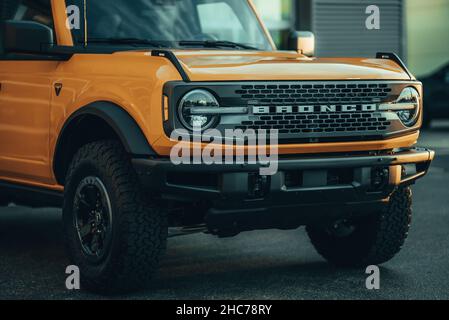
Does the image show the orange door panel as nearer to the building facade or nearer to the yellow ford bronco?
the yellow ford bronco

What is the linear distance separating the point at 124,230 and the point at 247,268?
1395mm

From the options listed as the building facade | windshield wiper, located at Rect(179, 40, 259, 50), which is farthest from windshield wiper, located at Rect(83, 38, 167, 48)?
the building facade

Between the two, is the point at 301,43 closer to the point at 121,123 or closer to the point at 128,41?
the point at 128,41

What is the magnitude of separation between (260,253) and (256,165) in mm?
2023

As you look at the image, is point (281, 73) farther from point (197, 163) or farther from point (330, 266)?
point (330, 266)

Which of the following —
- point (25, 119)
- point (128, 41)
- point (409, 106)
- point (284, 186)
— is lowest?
point (284, 186)

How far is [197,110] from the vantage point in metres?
5.27

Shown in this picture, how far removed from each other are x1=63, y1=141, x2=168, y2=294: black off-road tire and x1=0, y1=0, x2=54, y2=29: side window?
1260 mm

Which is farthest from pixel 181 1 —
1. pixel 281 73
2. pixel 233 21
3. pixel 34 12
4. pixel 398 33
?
pixel 398 33

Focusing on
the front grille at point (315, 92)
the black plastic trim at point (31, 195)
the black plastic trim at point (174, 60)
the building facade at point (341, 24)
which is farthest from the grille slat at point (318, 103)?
the building facade at point (341, 24)

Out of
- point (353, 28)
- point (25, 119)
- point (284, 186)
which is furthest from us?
point (353, 28)

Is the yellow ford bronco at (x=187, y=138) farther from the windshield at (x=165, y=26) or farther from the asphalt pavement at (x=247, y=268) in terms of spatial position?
the asphalt pavement at (x=247, y=268)

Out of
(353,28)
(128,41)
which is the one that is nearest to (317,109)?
(128,41)

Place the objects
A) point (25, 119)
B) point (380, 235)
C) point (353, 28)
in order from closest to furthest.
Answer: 1. point (380, 235)
2. point (25, 119)
3. point (353, 28)
